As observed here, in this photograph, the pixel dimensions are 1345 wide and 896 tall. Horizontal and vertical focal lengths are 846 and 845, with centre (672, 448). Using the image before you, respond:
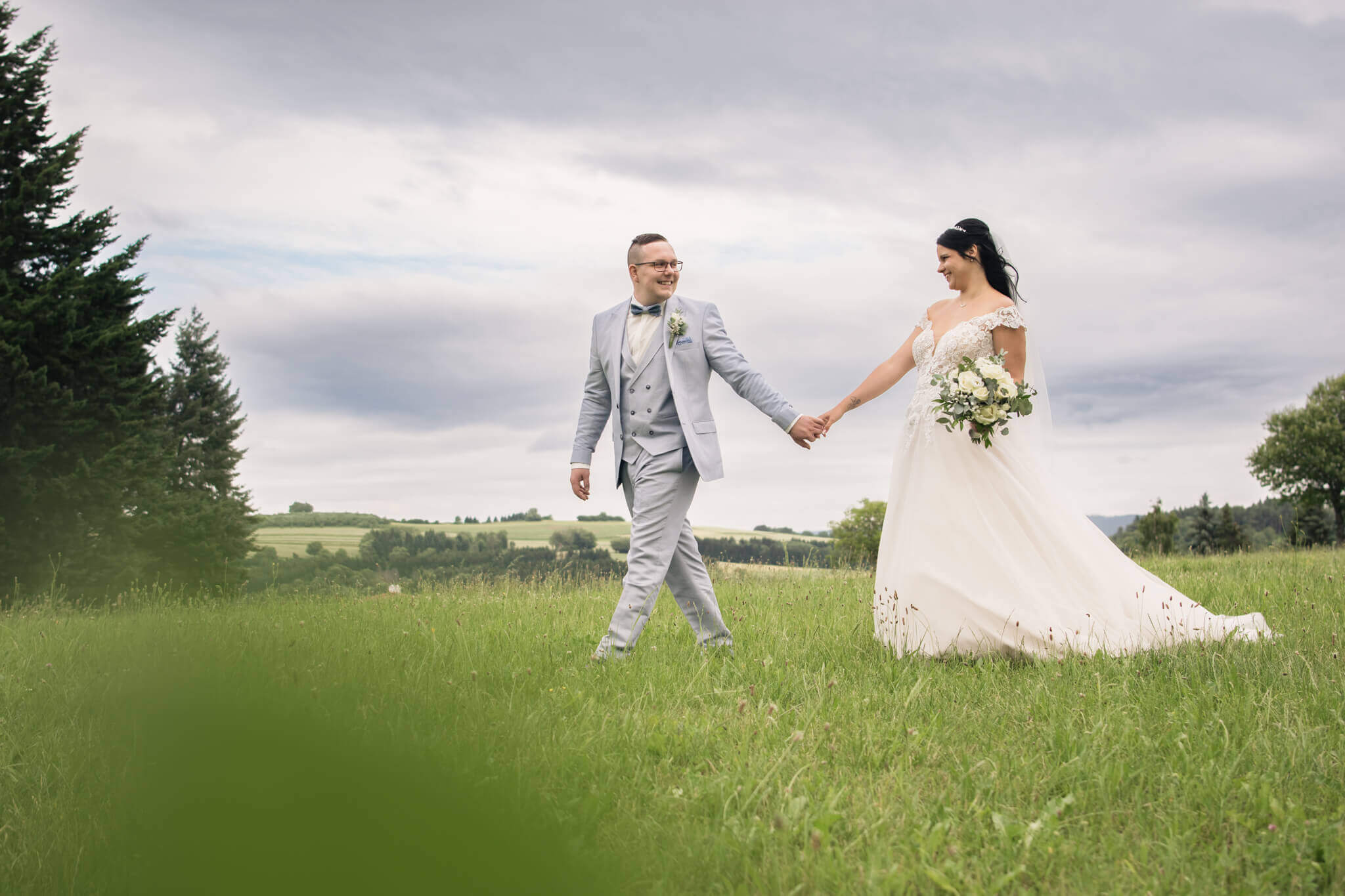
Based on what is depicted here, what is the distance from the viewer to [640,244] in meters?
6.14

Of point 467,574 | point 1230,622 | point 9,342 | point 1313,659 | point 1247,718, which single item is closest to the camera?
point 1247,718

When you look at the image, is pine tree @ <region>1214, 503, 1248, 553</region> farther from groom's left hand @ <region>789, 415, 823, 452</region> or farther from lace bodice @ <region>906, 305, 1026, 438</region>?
groom's left hand @ <region>789, 415, 823, 452</region>

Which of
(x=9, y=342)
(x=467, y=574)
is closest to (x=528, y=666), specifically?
(x=467, y=574)

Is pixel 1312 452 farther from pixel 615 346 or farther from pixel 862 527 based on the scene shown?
pixel 615 346

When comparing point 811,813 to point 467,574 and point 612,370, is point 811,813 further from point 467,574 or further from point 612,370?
point 467,574

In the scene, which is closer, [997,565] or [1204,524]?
[997,565]

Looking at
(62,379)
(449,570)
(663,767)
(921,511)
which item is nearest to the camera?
(663,767)

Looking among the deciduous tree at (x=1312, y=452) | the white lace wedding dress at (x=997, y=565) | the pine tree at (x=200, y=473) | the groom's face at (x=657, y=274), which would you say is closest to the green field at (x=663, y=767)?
the white lace wedding dress at (x=997, y=565)

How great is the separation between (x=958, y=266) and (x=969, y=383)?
1272 mm

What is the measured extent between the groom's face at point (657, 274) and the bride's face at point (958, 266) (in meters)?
2.26

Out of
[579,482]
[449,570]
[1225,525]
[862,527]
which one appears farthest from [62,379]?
[1225,525]

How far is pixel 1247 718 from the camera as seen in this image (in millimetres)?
4266

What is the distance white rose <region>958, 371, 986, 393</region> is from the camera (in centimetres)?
599

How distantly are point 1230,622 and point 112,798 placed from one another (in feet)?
23.6
